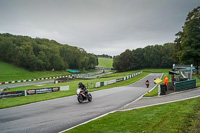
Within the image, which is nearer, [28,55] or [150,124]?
[150,124]

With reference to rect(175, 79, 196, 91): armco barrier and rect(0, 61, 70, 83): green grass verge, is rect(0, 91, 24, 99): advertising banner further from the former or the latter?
rect(0, 61, 70, 83): green grass verge

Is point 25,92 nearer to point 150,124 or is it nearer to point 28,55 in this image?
point 150,124

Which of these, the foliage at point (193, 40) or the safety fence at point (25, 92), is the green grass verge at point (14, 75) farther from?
the foliage at point (193, 40)

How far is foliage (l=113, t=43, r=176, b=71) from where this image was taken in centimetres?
9119

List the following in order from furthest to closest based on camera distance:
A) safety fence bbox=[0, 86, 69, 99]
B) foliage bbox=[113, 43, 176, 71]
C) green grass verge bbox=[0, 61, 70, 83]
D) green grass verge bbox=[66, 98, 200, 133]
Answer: foliage bbox=[113, 43, 176, 71] < green grass verge bbox=[0, 61, 70, 83] < safety fence bbox=[0, 86, 69, 99] < green grass verge bbox=[66, 98, 200, 133]

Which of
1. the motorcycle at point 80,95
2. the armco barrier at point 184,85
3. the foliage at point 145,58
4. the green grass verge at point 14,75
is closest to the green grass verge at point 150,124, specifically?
the motorcycle at point 80,95

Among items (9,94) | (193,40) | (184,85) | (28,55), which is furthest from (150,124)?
(28,55)

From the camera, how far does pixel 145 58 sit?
96938mm

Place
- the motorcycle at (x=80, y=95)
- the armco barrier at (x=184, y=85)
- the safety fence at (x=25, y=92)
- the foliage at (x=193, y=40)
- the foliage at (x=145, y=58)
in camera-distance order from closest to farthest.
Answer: the motorcycle at (x=80, y=95) → the armco barrier at (x=184, y=85) → the safety fence at (x=25, y=92) → the foliage at (x=193, y=40) → the foliage at (x=145, y=58)

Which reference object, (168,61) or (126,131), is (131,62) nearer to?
(168,61)

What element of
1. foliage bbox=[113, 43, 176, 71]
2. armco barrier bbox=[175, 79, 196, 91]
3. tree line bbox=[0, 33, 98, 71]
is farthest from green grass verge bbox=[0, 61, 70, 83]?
armco barrier bbox=[175, 79, 196, 91]

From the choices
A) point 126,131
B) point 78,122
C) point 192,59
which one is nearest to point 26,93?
point 78,122

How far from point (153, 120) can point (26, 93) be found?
1858cm

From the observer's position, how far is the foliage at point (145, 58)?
299 feet
